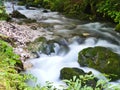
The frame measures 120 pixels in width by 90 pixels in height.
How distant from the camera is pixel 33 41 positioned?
29.6ft

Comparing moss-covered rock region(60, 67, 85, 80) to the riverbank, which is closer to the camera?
moss-covered rock region(60, 67, 85, 80)

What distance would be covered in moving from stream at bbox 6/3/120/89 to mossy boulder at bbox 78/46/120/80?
0.16 meters

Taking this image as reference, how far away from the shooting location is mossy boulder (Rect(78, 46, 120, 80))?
6824 millimetres

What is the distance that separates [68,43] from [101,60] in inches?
86.4

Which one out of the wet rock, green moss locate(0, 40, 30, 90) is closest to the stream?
the wet rock

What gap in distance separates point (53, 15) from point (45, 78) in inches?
330

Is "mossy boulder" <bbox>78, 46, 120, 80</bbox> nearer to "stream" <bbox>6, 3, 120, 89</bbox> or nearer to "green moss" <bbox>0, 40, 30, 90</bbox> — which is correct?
"stream" <bbox>6, 3, 120, 89</bbox>

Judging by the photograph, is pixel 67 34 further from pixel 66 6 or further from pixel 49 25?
pixel 66 6

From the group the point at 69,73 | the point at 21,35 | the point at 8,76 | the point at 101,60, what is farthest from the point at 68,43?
the point at 8,76

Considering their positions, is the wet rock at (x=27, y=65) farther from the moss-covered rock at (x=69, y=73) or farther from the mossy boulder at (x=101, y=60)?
the mossy boulder at (x=101, y=60)

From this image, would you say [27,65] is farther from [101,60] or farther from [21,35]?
[21,35]

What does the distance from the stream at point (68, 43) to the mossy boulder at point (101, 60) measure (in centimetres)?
16

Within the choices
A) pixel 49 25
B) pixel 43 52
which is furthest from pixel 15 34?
pixel 49 25

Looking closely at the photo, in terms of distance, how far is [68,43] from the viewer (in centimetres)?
909
